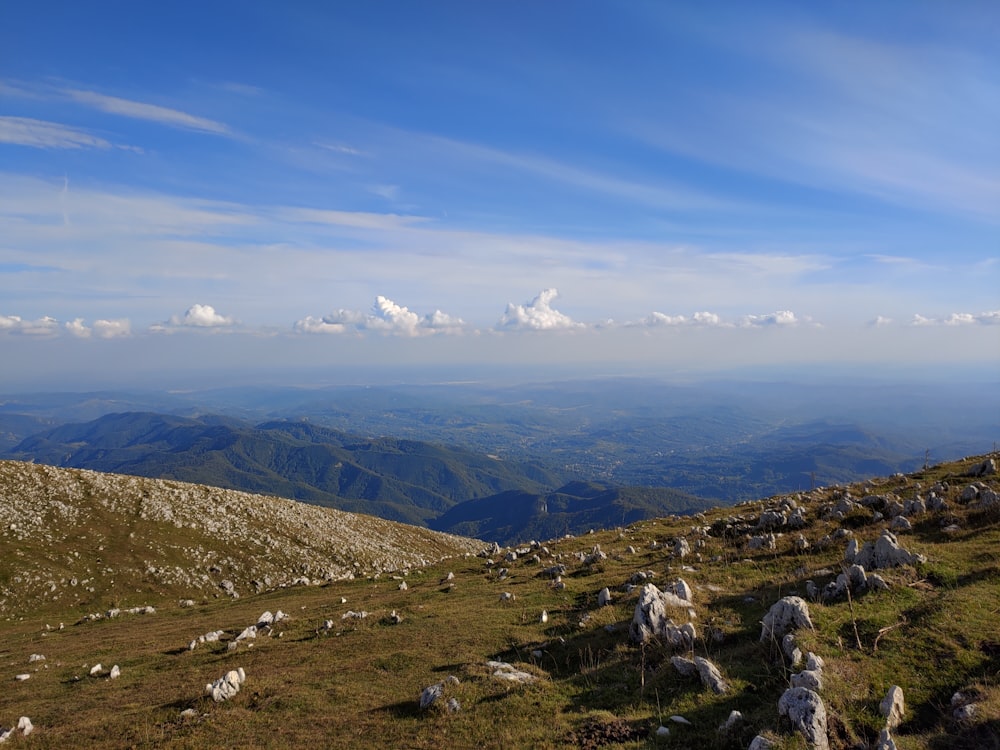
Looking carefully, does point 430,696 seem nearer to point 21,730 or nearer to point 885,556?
point 21,730

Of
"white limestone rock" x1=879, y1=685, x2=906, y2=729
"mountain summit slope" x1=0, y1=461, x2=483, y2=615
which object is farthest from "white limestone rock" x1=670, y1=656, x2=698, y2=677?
"mountain summit slope" x1=0, y1=461, x2=483, y2=615

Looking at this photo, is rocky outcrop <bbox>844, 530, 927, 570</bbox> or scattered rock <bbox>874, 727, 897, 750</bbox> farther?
rocky outcrop <bbox>844, 530, 927, 570</bbox>

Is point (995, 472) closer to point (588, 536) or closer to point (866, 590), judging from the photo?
point (866, 590)

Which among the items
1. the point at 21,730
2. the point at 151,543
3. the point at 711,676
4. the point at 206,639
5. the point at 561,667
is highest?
the point at 711,676

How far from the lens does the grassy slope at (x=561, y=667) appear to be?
1399cm

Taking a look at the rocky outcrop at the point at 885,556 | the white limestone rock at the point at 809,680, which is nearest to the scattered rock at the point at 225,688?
the white limestone rock at the point at 809,680

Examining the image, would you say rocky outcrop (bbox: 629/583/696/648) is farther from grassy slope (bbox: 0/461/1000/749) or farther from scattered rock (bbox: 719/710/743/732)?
scattered rock (bbox: 719/710/743/732)

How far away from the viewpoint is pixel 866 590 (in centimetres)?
1983

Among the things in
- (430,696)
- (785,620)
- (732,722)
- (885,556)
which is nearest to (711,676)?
(732,722)

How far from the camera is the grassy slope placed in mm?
13992

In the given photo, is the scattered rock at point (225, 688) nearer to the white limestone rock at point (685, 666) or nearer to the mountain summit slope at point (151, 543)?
the white limestone rock at point (685, 666)

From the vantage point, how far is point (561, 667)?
1941cm

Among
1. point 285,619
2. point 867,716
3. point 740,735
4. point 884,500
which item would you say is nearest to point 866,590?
point 867,716

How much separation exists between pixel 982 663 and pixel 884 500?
22.7 meters
